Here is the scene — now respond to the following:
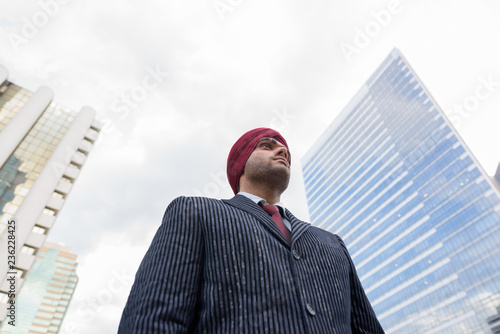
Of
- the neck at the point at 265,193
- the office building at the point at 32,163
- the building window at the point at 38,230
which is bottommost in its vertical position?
the neck at the point at 265,193

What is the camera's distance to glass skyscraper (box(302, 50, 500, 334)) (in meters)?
49.4

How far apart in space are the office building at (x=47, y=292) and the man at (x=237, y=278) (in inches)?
4287

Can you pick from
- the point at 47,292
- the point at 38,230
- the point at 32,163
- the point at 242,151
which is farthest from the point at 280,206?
the point at 47,292

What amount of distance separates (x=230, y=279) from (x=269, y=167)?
1.06 meters

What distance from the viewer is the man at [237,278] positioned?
3.93 ft

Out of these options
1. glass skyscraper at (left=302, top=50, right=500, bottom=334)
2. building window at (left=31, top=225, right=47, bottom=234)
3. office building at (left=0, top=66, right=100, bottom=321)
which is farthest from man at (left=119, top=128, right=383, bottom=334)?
glass skyscraper at (left=302, top=50, right=500, bottom=334)

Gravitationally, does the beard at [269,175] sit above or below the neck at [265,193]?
above

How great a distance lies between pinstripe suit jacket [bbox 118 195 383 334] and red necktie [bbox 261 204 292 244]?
5 cm

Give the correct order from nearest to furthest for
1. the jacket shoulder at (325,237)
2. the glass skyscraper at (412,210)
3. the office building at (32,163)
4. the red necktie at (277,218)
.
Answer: the red necktie at (277,218) < the jacket shoulder at (325,237) < the office building at (32,163) < the glass skyscraper at (412,210)

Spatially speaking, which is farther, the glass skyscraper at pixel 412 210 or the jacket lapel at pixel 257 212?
the glass skyscraper at pixel 412 210

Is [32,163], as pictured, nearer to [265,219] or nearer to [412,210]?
[265,219]

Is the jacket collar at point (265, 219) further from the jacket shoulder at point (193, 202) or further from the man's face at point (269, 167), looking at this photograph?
the man's face at point (269, 167)

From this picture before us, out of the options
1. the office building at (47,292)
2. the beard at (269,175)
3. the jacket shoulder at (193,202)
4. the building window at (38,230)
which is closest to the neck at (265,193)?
the beard at (269,175)

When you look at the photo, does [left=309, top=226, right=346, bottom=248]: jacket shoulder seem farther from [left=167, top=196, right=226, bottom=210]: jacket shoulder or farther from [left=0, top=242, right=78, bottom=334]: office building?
[left=0, top=242, right=78, bottom=334]: office building
